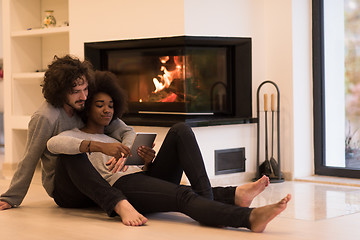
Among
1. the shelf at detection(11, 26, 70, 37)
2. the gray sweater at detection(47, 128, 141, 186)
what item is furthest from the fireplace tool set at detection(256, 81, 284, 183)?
the gray sweater at detection(47, 128, 141, 186)

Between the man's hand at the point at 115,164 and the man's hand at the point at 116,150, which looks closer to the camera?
the man's hand at the point at 116,150

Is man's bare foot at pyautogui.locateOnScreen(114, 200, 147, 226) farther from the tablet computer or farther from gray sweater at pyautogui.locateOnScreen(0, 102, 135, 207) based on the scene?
gray sweater at pyautogui.locateOnScreen(0, 102, 135, 207)

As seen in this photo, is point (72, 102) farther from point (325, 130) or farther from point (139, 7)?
point (325, 130)

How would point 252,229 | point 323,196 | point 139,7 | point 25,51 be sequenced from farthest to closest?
1. point 25,51
2. point 139,7
3. point 323,196
4. point 252,229

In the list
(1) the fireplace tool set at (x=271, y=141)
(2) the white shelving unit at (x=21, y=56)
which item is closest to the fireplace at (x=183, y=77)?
(1) the fireplace tool set at (x=271, y=141)

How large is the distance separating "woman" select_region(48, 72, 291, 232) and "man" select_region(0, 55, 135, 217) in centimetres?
10

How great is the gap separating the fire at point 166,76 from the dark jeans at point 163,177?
5.57ft

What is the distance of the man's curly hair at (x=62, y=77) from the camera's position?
3445 mm

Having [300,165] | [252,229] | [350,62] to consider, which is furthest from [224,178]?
[252,229]

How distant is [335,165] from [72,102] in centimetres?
278

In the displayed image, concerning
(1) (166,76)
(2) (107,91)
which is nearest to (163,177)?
(2) (107,91)

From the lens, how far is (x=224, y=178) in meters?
5.20

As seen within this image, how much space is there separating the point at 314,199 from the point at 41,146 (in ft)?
6.46

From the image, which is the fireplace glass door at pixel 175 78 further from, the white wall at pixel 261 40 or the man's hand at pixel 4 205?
the man's hand at pixel 4 205
